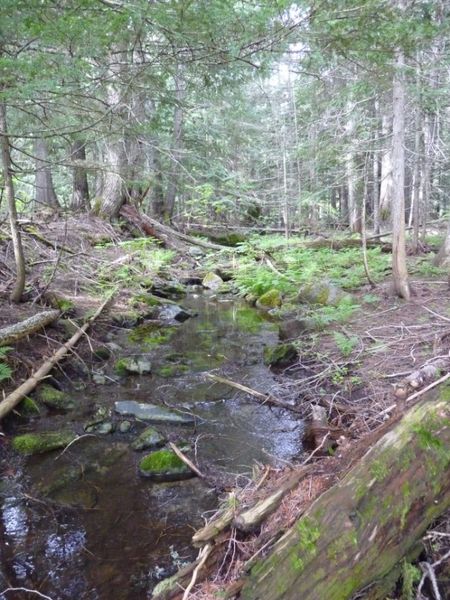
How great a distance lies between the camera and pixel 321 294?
9234 mm

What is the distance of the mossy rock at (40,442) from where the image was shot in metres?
4.55

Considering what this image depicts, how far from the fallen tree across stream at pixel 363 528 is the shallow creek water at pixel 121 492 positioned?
2.39 feet

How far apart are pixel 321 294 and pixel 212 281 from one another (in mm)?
Answer: 4972

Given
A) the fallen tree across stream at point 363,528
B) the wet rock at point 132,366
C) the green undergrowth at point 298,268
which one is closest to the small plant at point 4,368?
the wet rock at point 132,366

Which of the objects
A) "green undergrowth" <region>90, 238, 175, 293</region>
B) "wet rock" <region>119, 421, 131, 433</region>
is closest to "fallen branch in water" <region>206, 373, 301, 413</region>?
"wet rock" <region>119, 421, 131, 433</region>

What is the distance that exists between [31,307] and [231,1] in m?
5.19

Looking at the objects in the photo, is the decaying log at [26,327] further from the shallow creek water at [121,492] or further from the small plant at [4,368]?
the shallow creek water at [121,492]

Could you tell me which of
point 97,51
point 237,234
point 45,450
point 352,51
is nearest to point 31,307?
point 45,450

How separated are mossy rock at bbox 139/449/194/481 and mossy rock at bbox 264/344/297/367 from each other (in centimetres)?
285

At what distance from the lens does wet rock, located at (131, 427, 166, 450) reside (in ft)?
15.6

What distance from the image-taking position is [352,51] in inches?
209

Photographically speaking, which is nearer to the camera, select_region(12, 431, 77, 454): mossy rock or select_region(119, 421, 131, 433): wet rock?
select_region(12, 431, 77, 454): mossy rock

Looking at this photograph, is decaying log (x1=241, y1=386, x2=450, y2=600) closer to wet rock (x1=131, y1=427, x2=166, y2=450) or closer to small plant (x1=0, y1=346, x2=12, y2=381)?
wet rock (x1=131, y1=427, x2=166, y2=450)

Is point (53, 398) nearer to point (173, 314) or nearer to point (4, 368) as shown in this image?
point (4, 368)
